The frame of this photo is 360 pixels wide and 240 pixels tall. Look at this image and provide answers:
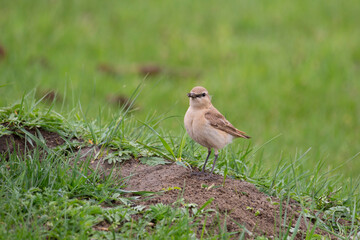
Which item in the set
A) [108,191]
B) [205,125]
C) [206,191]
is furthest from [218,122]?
[108,191]

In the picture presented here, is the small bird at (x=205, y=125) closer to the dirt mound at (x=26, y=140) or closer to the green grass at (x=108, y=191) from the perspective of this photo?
the green grass at (x=108, y=191)

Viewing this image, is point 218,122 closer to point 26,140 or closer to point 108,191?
point 108,191

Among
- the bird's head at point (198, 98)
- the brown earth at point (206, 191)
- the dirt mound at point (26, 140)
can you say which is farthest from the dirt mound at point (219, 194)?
the dirt mound at point (26, 140)

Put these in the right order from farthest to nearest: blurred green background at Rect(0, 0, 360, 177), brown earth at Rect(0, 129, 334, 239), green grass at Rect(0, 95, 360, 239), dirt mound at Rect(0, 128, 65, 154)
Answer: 1. blurred green background at Rect(0, 0, 360, 177)
2. dirt mound at Rect(0, 128, 65, 154)
3. brown earth at Rect(0, 129, 334, 239)
4. green grass at Rect(0, 95, 360, 239)

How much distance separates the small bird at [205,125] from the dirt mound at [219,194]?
268mm

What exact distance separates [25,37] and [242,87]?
550cm

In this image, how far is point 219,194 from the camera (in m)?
5.07

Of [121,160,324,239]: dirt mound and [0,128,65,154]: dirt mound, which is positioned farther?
[0,128,65,154]: dirt mound

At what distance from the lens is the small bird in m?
5.41

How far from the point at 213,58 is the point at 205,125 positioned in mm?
7478

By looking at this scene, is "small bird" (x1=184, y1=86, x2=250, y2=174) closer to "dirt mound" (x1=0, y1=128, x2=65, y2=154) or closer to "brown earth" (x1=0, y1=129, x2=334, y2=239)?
"brown earth" (x1=0, y1=129, x2=334, y2=239)

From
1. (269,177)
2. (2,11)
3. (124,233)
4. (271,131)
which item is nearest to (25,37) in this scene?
(2,11)

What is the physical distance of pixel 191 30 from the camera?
13.6 metres

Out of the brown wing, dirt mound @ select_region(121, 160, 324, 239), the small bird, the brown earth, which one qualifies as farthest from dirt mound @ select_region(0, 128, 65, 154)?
the brown wing
